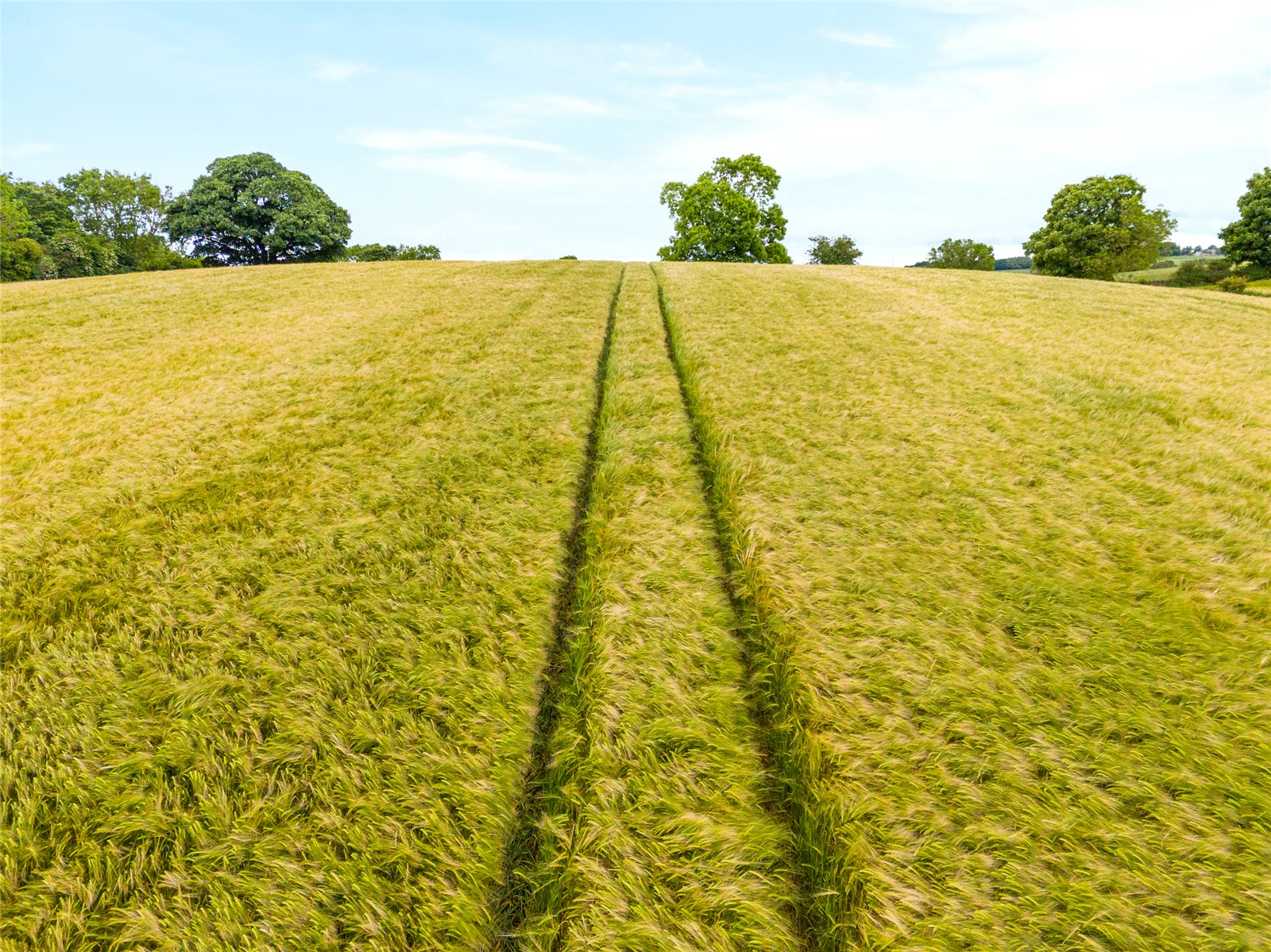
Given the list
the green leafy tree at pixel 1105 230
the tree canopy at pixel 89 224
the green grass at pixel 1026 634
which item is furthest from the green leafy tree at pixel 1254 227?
the tree canopy at pixel 89 224

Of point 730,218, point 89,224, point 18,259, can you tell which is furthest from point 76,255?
point 730,218

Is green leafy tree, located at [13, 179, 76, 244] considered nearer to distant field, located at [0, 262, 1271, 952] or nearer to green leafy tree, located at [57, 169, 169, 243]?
green leafy tree, located at [57, 169, 169, 243]

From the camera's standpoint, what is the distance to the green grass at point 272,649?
2.17m

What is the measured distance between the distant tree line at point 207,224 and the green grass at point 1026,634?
47469mm

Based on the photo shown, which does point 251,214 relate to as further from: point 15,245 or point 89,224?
point 89,224

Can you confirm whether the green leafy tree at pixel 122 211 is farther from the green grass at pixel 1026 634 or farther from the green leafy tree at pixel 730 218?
the green grass at pixel 1026 634

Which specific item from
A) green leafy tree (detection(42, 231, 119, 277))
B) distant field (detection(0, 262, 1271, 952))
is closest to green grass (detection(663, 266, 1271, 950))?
distant field (detection(0, 262, 1271, 952))

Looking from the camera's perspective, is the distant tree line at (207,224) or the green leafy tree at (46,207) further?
the green leafy tree at (46,207)

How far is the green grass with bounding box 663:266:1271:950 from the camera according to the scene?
212cm

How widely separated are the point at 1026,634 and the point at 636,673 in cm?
277

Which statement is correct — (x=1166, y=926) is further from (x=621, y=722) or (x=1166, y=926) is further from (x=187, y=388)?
(x=187, y=388)

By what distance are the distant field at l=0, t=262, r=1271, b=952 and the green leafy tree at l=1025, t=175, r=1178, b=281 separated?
5548 cm

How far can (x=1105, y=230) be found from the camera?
4425 centimetres

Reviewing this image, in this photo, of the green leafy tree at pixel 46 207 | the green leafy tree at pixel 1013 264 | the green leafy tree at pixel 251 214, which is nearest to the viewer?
the green leafy tree at pixel 251 214
